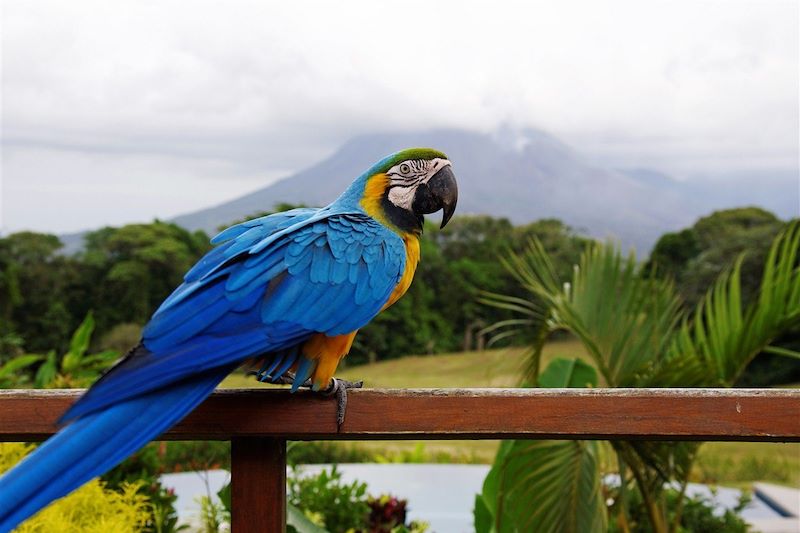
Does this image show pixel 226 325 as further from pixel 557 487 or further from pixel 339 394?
pixel 557 487

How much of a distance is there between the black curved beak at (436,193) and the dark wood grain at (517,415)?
1.04 feet

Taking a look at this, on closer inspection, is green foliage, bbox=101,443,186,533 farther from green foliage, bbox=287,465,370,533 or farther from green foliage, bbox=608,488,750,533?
green foliage, bbox=608,488,750,533

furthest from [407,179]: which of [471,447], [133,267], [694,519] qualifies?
[133,267]

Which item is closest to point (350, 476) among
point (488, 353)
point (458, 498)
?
point (458, 498)

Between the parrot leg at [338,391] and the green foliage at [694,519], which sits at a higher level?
the parrot leg at [338,391]

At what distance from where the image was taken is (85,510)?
84.0 inches

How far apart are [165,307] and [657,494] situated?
8.19 feet

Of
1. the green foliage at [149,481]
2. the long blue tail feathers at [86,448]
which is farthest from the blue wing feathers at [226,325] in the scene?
the green foliage at [149,481]

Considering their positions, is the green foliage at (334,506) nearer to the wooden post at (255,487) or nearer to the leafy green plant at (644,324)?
the leafy green plant at (644,324)

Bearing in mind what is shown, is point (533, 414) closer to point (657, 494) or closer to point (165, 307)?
point (165, 307)

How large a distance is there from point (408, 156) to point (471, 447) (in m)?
5.91

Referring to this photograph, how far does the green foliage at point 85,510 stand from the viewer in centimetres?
191

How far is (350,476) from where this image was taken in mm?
5629

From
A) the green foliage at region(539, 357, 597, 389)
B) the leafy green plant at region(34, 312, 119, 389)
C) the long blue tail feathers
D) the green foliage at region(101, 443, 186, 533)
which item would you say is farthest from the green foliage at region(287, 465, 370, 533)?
the long blue tail feathers
